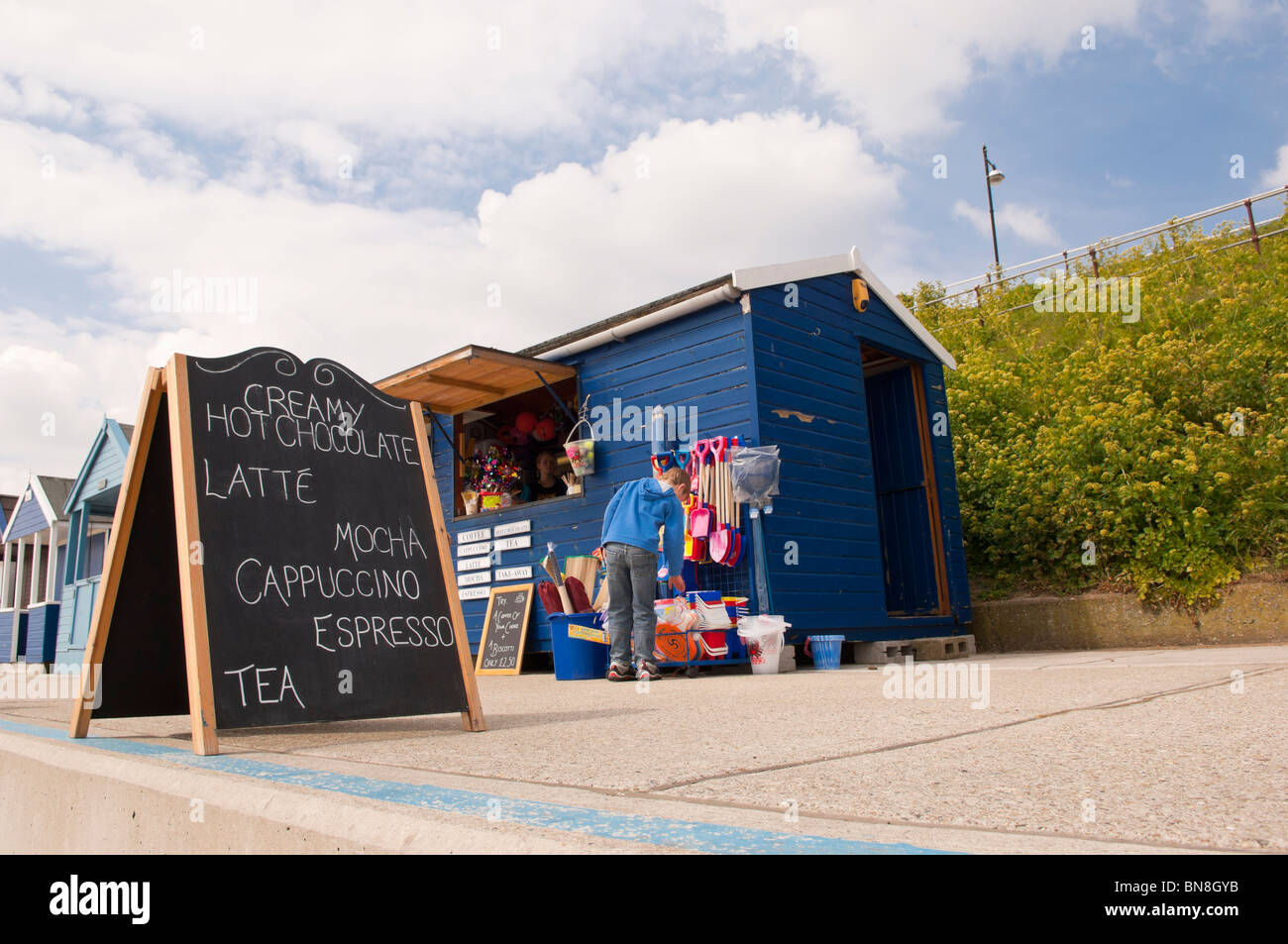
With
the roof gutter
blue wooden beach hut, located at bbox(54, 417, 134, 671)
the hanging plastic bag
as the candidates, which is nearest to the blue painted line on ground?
the hanging plastic bag

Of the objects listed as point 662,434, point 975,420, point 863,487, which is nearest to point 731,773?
point 662,434

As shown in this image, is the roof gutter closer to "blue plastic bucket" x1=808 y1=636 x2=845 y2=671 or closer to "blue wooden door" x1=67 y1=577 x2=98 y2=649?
"blue plastic bucket" x1=808 y1=636 x2=845 y2=671

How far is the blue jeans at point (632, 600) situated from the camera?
669 centimetres

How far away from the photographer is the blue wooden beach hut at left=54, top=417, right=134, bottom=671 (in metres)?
16.2

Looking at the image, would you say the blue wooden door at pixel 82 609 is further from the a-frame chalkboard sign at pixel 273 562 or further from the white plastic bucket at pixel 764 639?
the a-frame chalkboard sign at pixel 273 562

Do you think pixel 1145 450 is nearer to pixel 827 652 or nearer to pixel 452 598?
pixel 827 652

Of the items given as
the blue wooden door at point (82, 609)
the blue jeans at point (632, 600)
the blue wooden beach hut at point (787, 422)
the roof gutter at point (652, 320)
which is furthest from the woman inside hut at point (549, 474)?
the blue wooden door at point (82, 609)

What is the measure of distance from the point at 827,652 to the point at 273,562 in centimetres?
542

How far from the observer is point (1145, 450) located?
30.5 feet

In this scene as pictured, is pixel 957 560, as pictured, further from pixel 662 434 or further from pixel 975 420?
pixel 662 434

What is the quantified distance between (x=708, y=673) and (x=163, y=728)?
461cm

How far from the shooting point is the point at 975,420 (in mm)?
12031

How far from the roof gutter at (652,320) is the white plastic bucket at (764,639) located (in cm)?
304

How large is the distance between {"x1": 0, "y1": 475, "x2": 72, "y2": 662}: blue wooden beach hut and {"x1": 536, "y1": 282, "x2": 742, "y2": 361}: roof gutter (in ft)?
50.1
